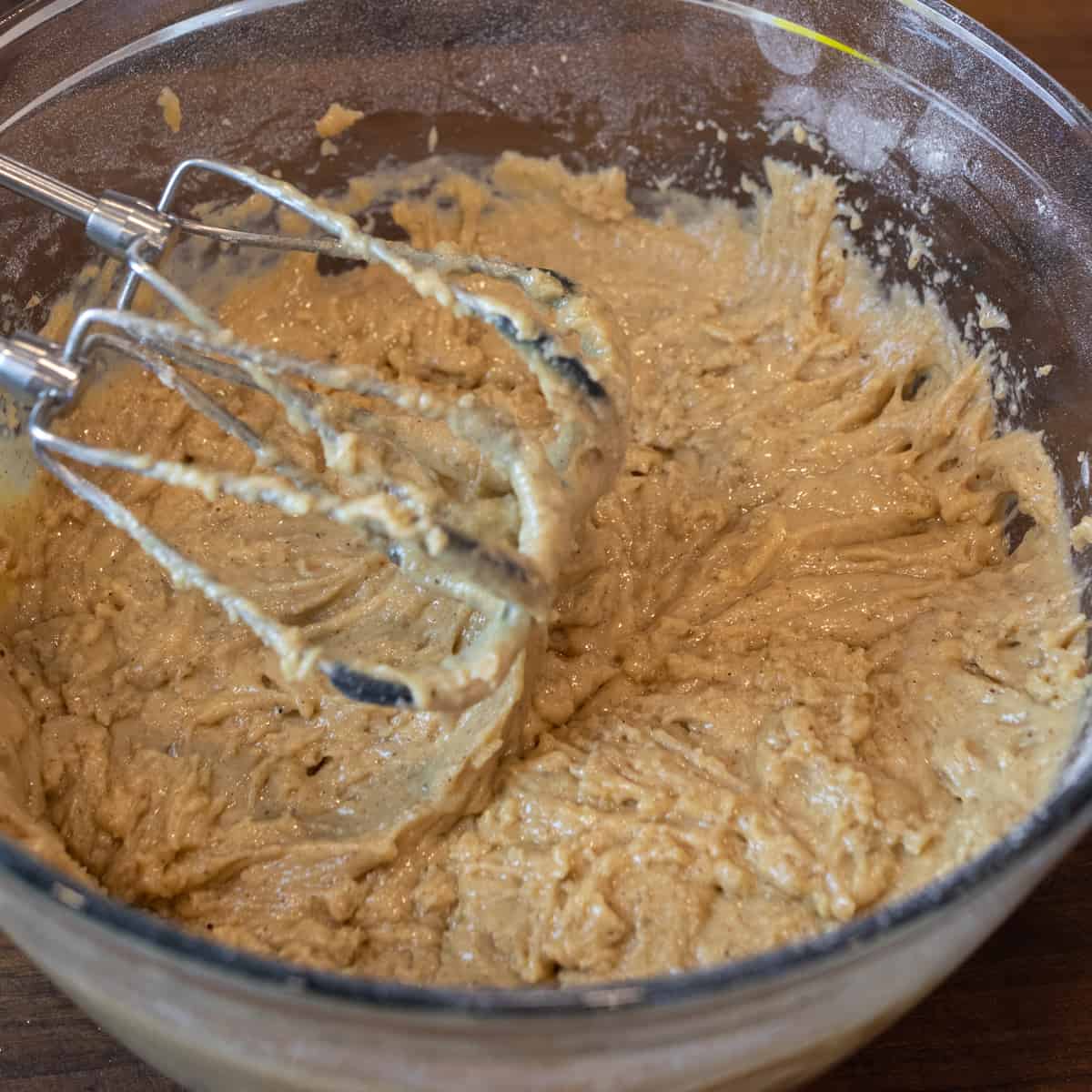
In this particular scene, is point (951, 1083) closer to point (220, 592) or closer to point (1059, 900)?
point (1059, 900)

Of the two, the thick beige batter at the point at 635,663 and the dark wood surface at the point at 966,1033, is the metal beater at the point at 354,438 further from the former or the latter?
the dark wood surface at the point at 966,1033

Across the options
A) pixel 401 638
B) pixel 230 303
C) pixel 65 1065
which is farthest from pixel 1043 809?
pixel 230 303

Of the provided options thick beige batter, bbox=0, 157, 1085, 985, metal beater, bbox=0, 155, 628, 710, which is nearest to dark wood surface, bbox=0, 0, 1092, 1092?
thick beige batter, bbox=0, 157, 1085, 985

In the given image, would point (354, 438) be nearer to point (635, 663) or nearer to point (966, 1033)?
point (635, 663)

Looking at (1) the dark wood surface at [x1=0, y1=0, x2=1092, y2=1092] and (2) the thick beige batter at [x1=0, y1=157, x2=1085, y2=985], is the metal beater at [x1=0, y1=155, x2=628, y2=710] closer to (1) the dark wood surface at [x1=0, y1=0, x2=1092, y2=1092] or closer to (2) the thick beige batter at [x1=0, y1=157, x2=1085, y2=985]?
(2) the thick beige batter at [x1=0, y1=157, x2=1085, y2=985]

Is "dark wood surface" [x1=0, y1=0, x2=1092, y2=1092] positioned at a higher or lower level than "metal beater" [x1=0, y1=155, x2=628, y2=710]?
lower

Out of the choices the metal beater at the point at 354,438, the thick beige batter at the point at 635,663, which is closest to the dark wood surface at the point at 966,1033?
the thick beige batter at the point at 635,663
